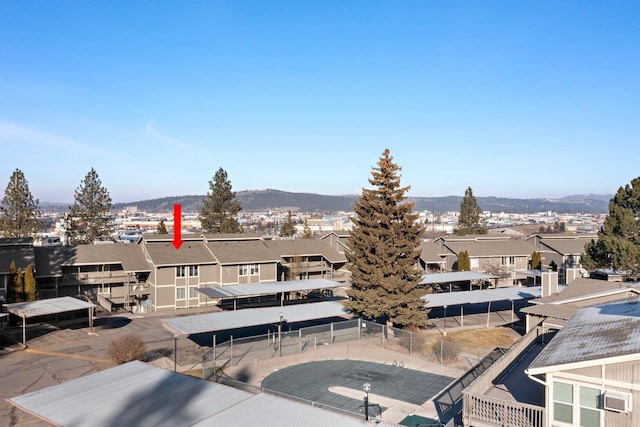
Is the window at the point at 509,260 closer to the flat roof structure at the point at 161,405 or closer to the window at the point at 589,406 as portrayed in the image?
the window at the point at 589,406

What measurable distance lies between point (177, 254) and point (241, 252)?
6.39m

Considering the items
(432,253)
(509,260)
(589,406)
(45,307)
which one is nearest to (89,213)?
(45,307)

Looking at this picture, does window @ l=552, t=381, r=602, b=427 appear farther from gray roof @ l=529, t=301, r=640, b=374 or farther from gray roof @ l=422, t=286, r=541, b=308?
gray roof @ l=422, t=286, r=541, b=308

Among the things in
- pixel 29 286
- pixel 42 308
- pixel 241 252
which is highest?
pixel 241 252

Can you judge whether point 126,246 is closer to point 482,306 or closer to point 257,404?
point 482,306

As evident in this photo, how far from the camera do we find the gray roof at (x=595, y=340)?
507 inches

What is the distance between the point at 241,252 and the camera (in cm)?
4922

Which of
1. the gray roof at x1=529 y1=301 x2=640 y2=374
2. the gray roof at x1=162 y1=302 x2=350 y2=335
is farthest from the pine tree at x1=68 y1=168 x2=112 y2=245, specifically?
the gray roof at x1=529 y1=301 x2=640 y2=374

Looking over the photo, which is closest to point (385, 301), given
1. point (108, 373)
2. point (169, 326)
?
point (169, 326)

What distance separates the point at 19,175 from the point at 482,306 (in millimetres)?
53651

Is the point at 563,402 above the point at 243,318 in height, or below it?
above

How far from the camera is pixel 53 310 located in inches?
1236

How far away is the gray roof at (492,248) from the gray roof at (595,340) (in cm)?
4289

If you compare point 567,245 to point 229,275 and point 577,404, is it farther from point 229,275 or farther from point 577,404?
point 577,404
